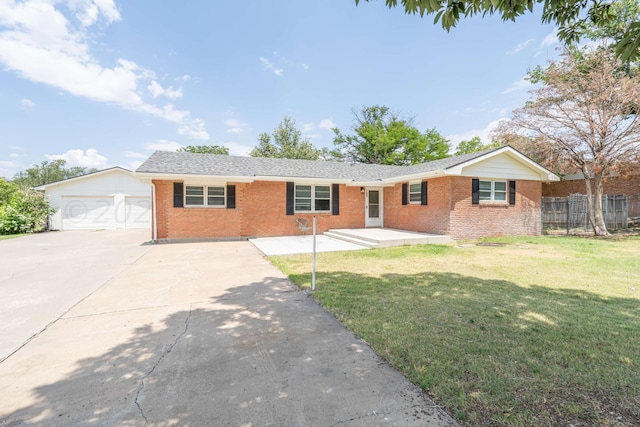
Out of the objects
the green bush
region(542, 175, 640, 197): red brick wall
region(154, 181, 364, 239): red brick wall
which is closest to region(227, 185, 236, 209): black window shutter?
region(154, 181, 364, 239): red brick wall

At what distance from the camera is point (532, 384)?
2338 mm

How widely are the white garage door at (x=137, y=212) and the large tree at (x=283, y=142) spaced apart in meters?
19.3

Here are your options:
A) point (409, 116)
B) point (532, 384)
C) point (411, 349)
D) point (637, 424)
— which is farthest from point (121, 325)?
point (409, 116)

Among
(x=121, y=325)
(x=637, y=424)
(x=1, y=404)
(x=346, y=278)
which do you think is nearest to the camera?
(x=637, y=424)

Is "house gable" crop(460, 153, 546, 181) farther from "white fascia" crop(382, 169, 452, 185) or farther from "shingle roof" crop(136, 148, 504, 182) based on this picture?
"white fascia" crop(382, 169, 452, 185)

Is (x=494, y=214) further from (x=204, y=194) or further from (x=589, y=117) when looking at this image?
(x=204, y=194)

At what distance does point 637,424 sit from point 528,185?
46.7ft

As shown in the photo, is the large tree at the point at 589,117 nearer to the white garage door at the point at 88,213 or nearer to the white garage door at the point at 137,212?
the white garage door at the point at 137,212

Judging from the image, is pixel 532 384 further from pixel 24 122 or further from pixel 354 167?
pixel 24 122

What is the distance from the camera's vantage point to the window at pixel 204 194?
12617 mm

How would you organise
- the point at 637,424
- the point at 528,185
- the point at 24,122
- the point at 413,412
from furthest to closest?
the point at 24,122 < the point at 528,185 < the point at 413,412 < the point at 637,424

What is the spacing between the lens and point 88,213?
731 inches

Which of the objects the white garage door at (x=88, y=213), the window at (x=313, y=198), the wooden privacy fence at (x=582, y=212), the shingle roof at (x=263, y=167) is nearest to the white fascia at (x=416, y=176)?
the shingle roof at (x=263, y=167)

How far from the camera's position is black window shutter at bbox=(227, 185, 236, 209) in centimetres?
1294
